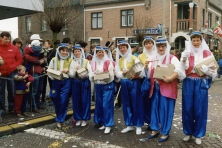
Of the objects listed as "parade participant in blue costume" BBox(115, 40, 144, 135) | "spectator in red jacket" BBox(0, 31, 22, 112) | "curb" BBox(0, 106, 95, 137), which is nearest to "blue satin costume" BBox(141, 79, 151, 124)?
"parade participant in blue costume" BBox(115, 40, 144, 135)

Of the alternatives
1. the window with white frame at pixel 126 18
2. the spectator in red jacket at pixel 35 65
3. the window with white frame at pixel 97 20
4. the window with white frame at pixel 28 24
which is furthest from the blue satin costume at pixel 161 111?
the window with white frame at pixel 28 24

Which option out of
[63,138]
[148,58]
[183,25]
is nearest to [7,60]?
[63,138]

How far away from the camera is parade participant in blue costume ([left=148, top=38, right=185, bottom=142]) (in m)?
5.05

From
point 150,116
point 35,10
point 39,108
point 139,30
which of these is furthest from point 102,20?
point 150,116

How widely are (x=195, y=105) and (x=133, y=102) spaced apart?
127 centimetres

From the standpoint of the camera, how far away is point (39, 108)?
758cm

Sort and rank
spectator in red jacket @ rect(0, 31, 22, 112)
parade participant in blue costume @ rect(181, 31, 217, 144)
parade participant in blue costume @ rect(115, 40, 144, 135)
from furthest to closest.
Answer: spectator in red jacket @ rect(0, 31, 22, 112), parade participant in blue costume @ rect(115, 40, 144, 135), parade participant in blue costume @ rect(181, 31, 217, 144)

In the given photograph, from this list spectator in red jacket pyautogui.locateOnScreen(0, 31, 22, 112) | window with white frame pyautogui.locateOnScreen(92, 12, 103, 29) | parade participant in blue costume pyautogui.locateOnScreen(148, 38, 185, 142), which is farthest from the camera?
window with white frame pyautogui.locateOnScreen(92, 12, 103, 29)

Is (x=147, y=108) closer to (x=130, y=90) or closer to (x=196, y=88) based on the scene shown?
(x=130, y=90)

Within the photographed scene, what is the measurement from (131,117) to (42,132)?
76.8 inches

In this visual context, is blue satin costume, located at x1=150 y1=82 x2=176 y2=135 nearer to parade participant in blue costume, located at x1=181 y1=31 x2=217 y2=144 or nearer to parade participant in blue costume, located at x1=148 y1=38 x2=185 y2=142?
parade participant in blue costume, located at x1=148 y1=38 x2=185 y2=142

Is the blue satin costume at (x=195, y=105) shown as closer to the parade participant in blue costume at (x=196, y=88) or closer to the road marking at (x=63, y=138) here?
the parade participant in blue costume at (x=196, y=88)

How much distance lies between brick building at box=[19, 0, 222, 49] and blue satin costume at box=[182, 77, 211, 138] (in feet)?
55.9

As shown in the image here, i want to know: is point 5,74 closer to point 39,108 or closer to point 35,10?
point 39,108
